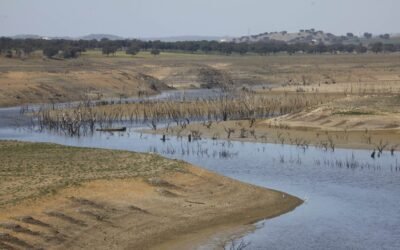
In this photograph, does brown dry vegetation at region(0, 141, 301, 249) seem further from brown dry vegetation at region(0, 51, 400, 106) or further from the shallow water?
brown dry vegetation at region(0, 51, 400, 106)

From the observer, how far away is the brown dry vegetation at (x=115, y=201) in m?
20.7

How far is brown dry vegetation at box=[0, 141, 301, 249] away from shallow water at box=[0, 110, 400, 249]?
1.57m

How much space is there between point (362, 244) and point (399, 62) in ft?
379

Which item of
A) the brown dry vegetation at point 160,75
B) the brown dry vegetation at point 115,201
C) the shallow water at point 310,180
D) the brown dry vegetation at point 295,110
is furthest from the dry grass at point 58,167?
the brown dry vegetation at point 160,75

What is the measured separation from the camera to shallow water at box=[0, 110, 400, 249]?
2342cm

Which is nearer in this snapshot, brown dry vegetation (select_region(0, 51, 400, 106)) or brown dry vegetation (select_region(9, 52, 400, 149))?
brown dry vegetation (select_region(9, 52, 400, 149))

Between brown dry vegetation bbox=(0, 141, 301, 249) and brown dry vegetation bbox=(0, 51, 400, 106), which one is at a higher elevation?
brown dry vegetation bbox=(0, 141, 301, 249)

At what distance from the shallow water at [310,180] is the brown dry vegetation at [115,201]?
1568mm

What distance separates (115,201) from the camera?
23984 millimetres

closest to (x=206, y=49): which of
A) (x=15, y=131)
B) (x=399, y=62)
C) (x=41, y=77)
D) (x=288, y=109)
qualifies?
(x=399, y=62)

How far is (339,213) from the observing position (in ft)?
87.8

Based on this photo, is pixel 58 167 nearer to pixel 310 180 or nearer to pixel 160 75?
pixel 310 180

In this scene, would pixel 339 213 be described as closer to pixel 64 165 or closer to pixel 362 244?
pixel 362 244

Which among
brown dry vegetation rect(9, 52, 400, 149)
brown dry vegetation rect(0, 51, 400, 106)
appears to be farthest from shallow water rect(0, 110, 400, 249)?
brown dry vegetation rect(0, 51, 400, 106)
